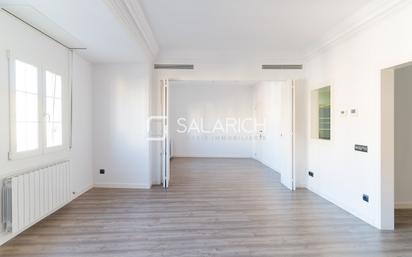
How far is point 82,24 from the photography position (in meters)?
3.51

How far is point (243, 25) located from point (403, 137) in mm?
3313

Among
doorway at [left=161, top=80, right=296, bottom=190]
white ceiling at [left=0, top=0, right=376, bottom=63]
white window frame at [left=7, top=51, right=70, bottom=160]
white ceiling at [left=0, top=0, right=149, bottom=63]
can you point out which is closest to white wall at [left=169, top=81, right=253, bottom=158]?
doorway at [left=161, top=80, right=296, bottom=190]

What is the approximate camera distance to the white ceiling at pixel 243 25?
3643 mm

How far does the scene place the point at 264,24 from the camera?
4.37 m

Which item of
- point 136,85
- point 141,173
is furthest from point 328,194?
point 136,85

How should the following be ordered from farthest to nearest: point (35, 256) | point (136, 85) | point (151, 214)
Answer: point (136, 85) < point (151, 214) < point (35, 256)

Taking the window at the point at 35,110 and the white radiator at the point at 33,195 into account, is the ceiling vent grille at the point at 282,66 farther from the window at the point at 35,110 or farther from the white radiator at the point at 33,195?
the white radiator at the point at 33,195

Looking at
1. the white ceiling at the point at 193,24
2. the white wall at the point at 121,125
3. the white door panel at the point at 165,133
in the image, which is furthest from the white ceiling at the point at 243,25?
the white wall at the point at 121,125

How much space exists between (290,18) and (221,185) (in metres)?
3.79

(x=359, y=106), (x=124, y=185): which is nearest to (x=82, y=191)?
(x=124, y=185)

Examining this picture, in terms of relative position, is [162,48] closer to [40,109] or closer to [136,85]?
[136,85]

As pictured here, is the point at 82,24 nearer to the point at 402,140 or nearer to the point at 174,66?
the point at 174,66

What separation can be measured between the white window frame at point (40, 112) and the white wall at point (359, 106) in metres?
4.82
